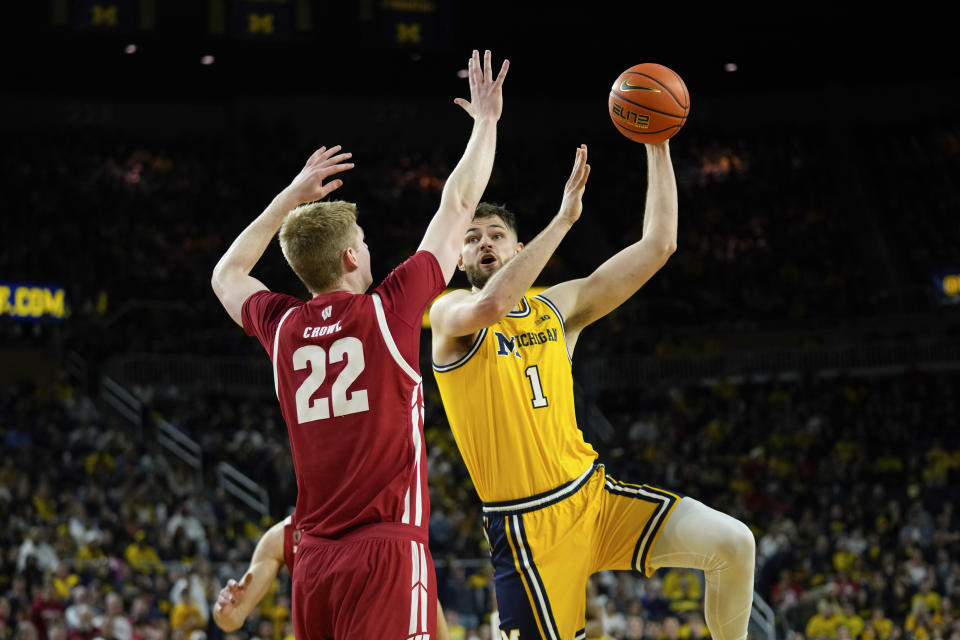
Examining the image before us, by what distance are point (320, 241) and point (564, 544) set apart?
2002 mm

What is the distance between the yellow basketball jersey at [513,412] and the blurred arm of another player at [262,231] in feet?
3.76

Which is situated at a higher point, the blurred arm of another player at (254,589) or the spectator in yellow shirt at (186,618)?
the blurred arm of another player at (254,589)

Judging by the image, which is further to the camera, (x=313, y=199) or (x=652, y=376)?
(x=652, y=376)

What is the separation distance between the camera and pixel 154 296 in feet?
85.7

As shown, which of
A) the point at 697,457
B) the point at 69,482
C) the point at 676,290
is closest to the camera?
the point at 69,482

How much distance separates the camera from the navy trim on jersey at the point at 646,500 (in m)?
5.87

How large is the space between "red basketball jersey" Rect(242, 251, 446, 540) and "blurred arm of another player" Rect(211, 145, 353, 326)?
53 cm

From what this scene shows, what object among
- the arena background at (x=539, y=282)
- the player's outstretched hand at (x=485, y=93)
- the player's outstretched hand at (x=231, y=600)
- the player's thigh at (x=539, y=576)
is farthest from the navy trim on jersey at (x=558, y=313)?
the arena background at (x=539, y=282)

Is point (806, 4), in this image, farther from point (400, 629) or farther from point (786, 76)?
point (400, 629)

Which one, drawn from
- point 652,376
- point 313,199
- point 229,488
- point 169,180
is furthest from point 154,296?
point 313,199

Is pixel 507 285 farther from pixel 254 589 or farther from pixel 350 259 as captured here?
pixel 254 589

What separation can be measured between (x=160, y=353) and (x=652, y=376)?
33.1 ft

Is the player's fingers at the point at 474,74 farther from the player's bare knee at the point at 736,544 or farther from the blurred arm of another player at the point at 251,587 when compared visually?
the blurred arm of another player at the point at 251,587

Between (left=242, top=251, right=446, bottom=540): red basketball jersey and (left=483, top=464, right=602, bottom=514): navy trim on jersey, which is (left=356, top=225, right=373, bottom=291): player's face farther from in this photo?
(left=483, top=464, right=602, bottom=514): navy trim on jersey
